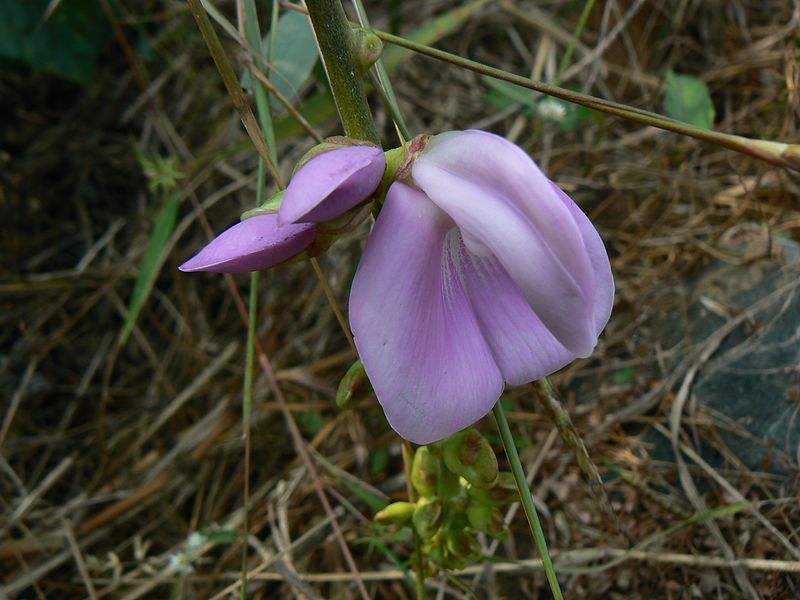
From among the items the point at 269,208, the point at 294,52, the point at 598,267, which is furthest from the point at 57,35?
the point at 598,267

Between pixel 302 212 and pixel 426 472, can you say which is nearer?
pixel 302 212

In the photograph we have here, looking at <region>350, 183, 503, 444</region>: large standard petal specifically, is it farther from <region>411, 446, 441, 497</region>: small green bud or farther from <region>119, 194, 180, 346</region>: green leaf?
<region>119, 194, 180, 346</region>: green leaf

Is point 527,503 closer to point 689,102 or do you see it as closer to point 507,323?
point 507,323

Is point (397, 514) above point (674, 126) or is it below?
below

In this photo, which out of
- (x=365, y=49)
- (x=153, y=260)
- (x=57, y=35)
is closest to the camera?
(x=365, y=49)

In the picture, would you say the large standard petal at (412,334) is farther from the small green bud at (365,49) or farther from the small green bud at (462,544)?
the small green bud at (462,544)

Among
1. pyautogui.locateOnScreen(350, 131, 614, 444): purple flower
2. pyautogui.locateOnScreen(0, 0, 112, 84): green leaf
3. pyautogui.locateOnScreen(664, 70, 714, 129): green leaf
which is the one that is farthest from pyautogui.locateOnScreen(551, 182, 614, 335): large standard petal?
pyautogui.locateOnScreen(0, 0, 112, 84): green leaf

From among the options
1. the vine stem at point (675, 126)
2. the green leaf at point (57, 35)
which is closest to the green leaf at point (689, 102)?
the vine stem at point (675, 126)
